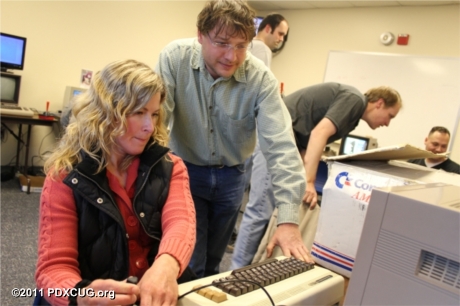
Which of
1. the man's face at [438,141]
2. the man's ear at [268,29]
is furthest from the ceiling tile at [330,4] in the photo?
the man's ear at [268,29]

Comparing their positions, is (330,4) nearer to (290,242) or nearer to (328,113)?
(328,113)

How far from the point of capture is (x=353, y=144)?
425cm

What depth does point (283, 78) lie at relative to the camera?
5465mm

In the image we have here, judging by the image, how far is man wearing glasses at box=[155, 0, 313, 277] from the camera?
1.17 meters

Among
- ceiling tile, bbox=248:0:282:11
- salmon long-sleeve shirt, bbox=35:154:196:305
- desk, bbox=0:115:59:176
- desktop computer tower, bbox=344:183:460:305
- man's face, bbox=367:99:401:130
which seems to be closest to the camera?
desktop computer tower, bbox=344:183:460:305

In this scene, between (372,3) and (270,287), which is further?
(372,3)

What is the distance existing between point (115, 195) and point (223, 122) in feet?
1.80

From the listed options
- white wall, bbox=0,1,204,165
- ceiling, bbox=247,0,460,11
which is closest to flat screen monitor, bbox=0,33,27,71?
white wall, bbox=0,1,204,165

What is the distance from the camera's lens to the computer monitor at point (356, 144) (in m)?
4.12

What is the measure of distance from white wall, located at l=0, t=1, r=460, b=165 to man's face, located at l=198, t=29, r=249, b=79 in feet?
10.9

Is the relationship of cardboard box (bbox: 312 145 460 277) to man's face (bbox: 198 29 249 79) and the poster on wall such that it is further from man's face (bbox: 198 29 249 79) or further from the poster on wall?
the poster on wall

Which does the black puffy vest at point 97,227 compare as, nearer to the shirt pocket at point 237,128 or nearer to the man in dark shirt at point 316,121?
the shirt pocket at point 237,128

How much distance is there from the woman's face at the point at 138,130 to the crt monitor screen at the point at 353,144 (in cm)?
345

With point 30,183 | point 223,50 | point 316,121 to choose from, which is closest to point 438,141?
→ point 316,121
